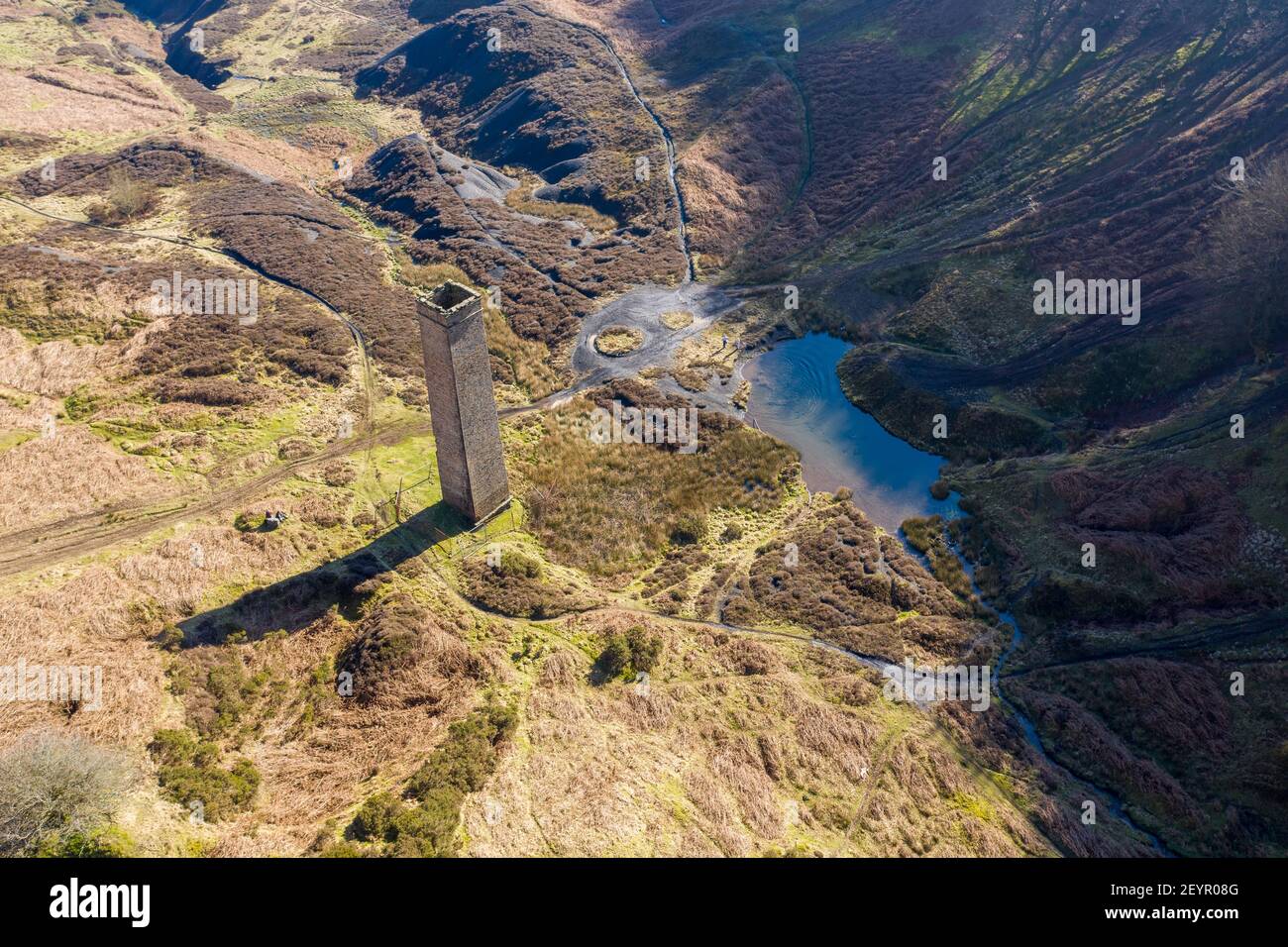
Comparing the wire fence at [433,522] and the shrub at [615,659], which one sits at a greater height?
the wire fence at [433,522]

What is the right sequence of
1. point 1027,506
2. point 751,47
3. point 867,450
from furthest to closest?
point 751,47 → point 867,450 → point 1027,506

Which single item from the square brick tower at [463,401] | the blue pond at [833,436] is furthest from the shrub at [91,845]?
the blue pond at [833,436]

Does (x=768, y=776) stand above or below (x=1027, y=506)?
below

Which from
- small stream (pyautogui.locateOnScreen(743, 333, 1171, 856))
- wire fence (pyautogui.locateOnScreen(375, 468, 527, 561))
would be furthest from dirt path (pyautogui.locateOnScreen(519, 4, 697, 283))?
wire fence (pyautogui.locateOnScreen(375, 468, 527, 561))

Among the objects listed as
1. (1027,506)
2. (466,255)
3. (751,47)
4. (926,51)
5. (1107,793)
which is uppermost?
(751,47)

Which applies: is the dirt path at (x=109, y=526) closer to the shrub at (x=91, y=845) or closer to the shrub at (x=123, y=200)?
the shrub at (x=91, y=845)

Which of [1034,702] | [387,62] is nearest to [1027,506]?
[1034,702]

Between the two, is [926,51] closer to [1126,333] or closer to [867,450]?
[1126,333]

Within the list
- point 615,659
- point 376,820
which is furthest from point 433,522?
point 376,820
